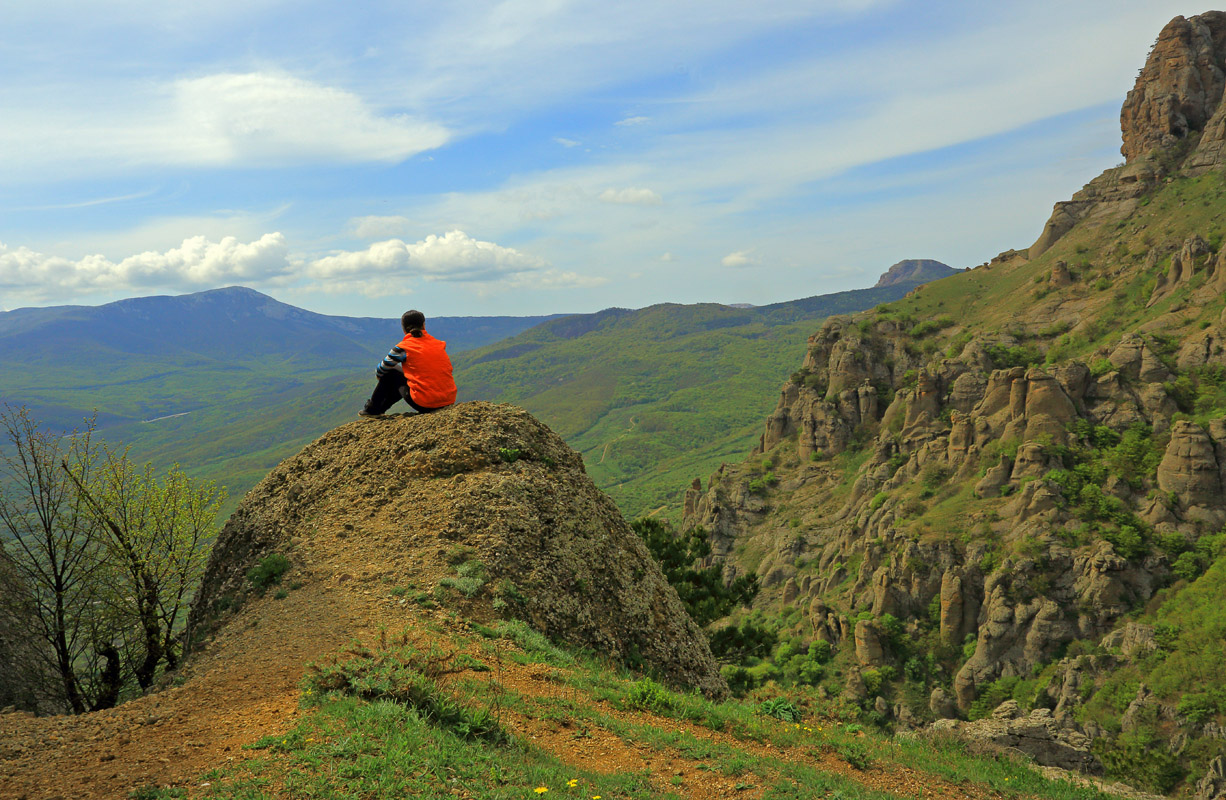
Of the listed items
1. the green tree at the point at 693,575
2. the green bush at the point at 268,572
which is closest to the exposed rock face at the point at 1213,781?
the green tree at the point at 693,575

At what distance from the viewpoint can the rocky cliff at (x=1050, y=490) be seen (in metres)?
56.7

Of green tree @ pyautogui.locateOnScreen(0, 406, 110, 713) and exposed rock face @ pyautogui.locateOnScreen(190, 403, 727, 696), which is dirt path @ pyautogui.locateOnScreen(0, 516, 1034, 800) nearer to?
exposed rock face @ pyautogui.locateOnScreen(190, 403, 727, 696)

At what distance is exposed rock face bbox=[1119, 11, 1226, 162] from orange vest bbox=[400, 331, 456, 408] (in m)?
142

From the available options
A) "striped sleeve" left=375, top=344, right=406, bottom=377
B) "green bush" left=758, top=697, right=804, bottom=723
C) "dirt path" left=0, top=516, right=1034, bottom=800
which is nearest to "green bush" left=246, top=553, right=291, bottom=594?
"dirt path" left=0, top=516, right=1034, bottom=800

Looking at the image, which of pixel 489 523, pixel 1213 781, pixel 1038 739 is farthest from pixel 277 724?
pixel 1213 781

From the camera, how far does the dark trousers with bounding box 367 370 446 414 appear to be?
48.6 ft

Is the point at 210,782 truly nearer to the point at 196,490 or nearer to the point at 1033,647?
the point at 196,490

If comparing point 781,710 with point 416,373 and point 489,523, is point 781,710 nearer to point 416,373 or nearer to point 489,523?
point 489,523

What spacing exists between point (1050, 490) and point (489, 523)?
7160cm

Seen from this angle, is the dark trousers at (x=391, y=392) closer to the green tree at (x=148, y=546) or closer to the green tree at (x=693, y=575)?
the green tree at (x=148, y=546)

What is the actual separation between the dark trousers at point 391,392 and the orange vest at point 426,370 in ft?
0.38

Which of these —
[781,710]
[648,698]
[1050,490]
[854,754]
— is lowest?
[1050,490]

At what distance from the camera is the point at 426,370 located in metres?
15.0

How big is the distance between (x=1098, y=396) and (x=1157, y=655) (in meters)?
30.8
